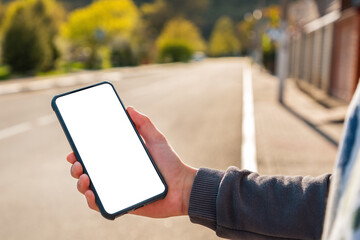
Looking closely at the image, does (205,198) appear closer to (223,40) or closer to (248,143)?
(248,143)

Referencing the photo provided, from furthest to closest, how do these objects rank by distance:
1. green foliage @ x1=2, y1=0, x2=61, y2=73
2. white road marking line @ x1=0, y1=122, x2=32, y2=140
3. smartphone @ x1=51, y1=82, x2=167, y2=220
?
1. green foliage @ x1=2, y1=0, x2=61, y2=73
2. white road marking line @ x1=0, y1=122, x2=32, y2=140
3. smartphone @ x1=51, y1=82, x2=167, y2=220

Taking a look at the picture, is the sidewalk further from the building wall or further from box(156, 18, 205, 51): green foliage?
box(156, 18, 205, 51): green foliage

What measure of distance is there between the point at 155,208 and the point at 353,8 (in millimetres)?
14401

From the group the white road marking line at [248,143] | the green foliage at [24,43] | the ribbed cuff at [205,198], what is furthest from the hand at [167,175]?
the green foliage at [24,43]

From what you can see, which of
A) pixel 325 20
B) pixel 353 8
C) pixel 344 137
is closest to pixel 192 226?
pixel 344 137

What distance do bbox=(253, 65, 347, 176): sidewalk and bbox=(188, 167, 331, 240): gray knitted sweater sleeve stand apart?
4.71 m

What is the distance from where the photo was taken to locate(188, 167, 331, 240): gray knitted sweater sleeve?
4.38ft

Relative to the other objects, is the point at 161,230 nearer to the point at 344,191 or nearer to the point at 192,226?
the point at 192,226

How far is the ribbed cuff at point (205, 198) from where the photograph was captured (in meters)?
1.46

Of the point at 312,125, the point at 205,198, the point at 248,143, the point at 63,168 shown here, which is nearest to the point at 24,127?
the point at 63,168

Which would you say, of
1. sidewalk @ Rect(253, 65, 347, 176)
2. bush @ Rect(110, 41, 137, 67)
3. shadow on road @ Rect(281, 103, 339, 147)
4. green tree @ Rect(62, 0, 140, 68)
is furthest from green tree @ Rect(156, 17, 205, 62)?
sidewalk @ Rect(253, 65, 347, 176)

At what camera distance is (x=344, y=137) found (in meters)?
0.65

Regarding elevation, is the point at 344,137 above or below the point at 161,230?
above

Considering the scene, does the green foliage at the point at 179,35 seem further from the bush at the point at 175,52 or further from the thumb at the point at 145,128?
the thumb at the point at 145,128
